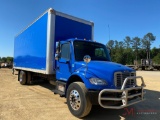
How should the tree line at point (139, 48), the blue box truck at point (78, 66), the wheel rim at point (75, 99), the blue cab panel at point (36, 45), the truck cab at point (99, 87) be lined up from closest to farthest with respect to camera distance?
the truck cab at point (99, 87), the blue box truck at point (78, 66), the wheel rim at point (75, 99), the blue cab panel at point (36, 45), the tree line at point (139, 48)

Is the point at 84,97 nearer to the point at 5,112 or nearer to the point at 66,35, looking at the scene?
the point at 5,112

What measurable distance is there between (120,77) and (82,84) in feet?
3.73

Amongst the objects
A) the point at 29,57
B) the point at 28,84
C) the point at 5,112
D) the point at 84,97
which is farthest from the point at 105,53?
the point at 28,84

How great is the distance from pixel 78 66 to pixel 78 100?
118 cm

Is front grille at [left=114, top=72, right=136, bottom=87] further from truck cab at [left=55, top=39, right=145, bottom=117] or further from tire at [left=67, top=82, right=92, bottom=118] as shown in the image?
tire at [left=67, top=82, right=92, bottom=118]

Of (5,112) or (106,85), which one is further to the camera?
(5,112)

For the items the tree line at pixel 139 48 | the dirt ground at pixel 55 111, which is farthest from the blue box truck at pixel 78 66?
the tree line at pixel 139 48

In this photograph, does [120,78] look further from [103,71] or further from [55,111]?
[55,111]

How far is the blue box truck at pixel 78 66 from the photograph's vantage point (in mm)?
4938

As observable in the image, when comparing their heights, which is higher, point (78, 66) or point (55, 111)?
point (78, 66)

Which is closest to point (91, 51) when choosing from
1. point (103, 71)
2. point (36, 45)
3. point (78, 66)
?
point (78, 66)

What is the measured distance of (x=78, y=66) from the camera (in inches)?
232

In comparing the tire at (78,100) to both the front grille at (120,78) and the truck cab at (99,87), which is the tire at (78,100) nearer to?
the truck cab at (99,87)

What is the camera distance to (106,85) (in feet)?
16.2
